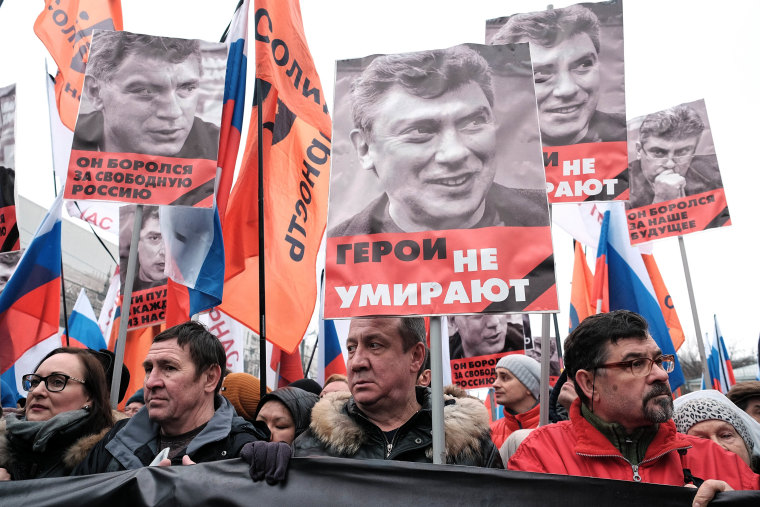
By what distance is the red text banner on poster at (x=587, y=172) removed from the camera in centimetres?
460

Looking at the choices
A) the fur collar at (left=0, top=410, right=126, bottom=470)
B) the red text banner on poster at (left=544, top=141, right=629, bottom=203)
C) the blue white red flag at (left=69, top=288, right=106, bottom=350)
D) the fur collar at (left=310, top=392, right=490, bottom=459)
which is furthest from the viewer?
the blue white red flag at (left=69, top=288, right=106, bottom=350)

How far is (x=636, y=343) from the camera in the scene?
2.71 meters

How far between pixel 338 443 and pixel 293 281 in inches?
108

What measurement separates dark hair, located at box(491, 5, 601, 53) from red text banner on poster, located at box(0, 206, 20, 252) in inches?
149

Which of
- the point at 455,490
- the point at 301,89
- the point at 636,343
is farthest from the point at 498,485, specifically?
the point at 301,89

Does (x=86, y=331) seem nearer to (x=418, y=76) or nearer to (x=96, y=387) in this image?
(x=96, y=387)

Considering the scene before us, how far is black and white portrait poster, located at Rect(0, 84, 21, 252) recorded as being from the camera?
557 cm

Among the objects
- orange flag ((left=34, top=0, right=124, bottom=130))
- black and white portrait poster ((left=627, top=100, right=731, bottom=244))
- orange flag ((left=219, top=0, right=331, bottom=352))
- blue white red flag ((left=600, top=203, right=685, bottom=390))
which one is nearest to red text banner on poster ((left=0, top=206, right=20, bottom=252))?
orange flag ((left=34, top=0, right=124, bottom=130))

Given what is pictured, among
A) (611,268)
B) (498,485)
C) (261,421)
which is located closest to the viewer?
(498,485)

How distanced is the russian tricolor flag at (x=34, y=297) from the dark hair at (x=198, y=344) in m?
2.66

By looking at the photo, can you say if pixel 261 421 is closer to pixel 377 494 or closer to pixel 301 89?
pixel 377 494

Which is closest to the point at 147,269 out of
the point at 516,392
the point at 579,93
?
the point at 516,392

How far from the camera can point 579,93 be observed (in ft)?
16.0

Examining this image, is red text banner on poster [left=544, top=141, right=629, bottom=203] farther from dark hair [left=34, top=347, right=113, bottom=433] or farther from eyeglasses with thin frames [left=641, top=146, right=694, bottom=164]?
eyeglasses with thin frames [left=641, top=146, right=694, bottom=164]
